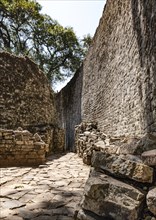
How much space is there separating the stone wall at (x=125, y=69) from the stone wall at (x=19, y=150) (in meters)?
2.43

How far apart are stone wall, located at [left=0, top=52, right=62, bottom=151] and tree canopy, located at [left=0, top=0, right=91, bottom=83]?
10304 mm

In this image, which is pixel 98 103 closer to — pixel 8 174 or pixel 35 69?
pixel 35 69

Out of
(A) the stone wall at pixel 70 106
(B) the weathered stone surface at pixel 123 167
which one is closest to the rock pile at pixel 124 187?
(B) the weathered stone surface at pixel 123 167

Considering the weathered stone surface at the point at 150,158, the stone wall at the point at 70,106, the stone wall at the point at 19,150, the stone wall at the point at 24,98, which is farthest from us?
the stone wall at the point at 70,106

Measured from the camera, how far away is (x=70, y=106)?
60.0 ft

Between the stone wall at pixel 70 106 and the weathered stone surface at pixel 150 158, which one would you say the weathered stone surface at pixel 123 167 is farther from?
the stone wall at pixel 70 106

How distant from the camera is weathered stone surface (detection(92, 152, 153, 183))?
1.37 meters

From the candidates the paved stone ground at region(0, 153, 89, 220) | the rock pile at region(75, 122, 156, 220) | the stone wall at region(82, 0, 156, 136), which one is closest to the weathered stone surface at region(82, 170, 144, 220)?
the rock pile at region(75, 122, 156, 220)

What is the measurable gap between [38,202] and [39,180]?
1.33 metres

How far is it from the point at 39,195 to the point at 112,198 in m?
2.16

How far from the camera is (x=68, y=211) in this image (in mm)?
2695

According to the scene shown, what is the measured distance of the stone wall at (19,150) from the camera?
6.05 m

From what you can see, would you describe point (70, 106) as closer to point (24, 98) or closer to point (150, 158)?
point (24, 98)

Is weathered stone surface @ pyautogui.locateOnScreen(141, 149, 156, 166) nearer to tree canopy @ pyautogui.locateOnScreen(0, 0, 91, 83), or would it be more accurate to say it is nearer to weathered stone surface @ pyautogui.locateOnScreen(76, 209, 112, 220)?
weathered stone surface @ pyautogui.locateOnScreen(76, 209, 112, 220)
